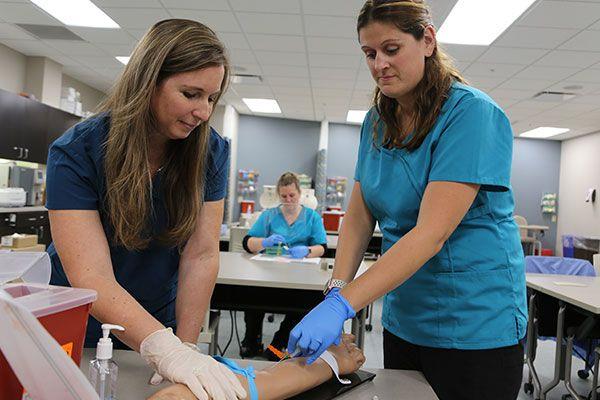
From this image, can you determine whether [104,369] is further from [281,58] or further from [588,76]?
[588,76]

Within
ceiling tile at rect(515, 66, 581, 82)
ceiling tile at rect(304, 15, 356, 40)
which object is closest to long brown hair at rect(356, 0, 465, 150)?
ceiling tile at rect(304, 15, 356, 40)

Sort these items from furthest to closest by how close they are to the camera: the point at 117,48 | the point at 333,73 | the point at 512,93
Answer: the point at 512,93 < the point at 333,73 < the point at 117,48

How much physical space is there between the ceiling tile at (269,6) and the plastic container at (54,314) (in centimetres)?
375

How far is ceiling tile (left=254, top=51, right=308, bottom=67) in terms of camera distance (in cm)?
538

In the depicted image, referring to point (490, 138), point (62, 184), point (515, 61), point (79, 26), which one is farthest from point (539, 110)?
point (62, 184)

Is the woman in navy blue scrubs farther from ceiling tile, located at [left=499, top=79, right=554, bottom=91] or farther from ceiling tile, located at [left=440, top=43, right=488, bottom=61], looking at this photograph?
ceiling tile, located at [left=499, top=79, right=554, bottom=91]

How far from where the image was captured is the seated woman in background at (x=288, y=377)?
0.77m

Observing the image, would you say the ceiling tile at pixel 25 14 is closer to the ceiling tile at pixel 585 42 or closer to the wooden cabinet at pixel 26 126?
the wooden cabinet at pixel 26 126

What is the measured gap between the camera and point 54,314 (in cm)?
63

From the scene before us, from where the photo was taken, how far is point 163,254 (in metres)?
1.14

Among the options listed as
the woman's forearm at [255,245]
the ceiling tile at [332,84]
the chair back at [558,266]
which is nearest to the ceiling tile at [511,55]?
the ceiling tile at [332,84]

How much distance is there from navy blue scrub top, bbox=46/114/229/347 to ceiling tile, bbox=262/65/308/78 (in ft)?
16.1

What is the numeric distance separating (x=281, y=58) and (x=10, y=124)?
10.1 feet

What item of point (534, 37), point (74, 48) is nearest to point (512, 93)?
point (534, 37)
